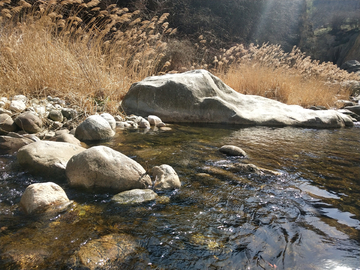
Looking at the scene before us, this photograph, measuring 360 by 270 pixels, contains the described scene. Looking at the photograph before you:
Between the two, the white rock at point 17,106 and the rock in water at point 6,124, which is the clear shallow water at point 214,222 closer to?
the rock in water at point 6,124

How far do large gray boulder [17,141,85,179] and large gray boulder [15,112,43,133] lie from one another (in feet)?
3.71

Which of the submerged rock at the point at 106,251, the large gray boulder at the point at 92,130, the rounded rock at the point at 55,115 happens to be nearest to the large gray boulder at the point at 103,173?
the submerged rock at the point at 106,251

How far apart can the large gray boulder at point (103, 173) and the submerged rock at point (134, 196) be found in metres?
0.11

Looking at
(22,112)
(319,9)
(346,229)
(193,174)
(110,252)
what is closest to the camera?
(110,252)

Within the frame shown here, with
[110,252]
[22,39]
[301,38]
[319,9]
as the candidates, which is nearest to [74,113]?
Result: [22,39]

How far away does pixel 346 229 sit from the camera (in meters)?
1.49

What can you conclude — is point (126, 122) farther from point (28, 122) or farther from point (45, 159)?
point (45, 159)

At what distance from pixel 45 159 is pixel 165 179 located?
103 cm

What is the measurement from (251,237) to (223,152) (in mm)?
1652

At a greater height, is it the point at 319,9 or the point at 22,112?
the point at 319,9

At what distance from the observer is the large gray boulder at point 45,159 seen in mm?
2059

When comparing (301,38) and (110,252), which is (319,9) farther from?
(110,252)

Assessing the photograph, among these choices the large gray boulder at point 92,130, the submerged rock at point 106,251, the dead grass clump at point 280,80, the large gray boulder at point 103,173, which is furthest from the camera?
the dead grass clump at point 280,80

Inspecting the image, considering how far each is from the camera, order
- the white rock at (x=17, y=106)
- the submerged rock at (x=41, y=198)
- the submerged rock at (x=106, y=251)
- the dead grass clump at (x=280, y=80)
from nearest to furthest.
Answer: the submerged rock at (x=106, y=251)
the submerged rock at (x=41, y=198)
the white rock at (x=17, y=106)
the dead grass clump at (x=280, y=80)
